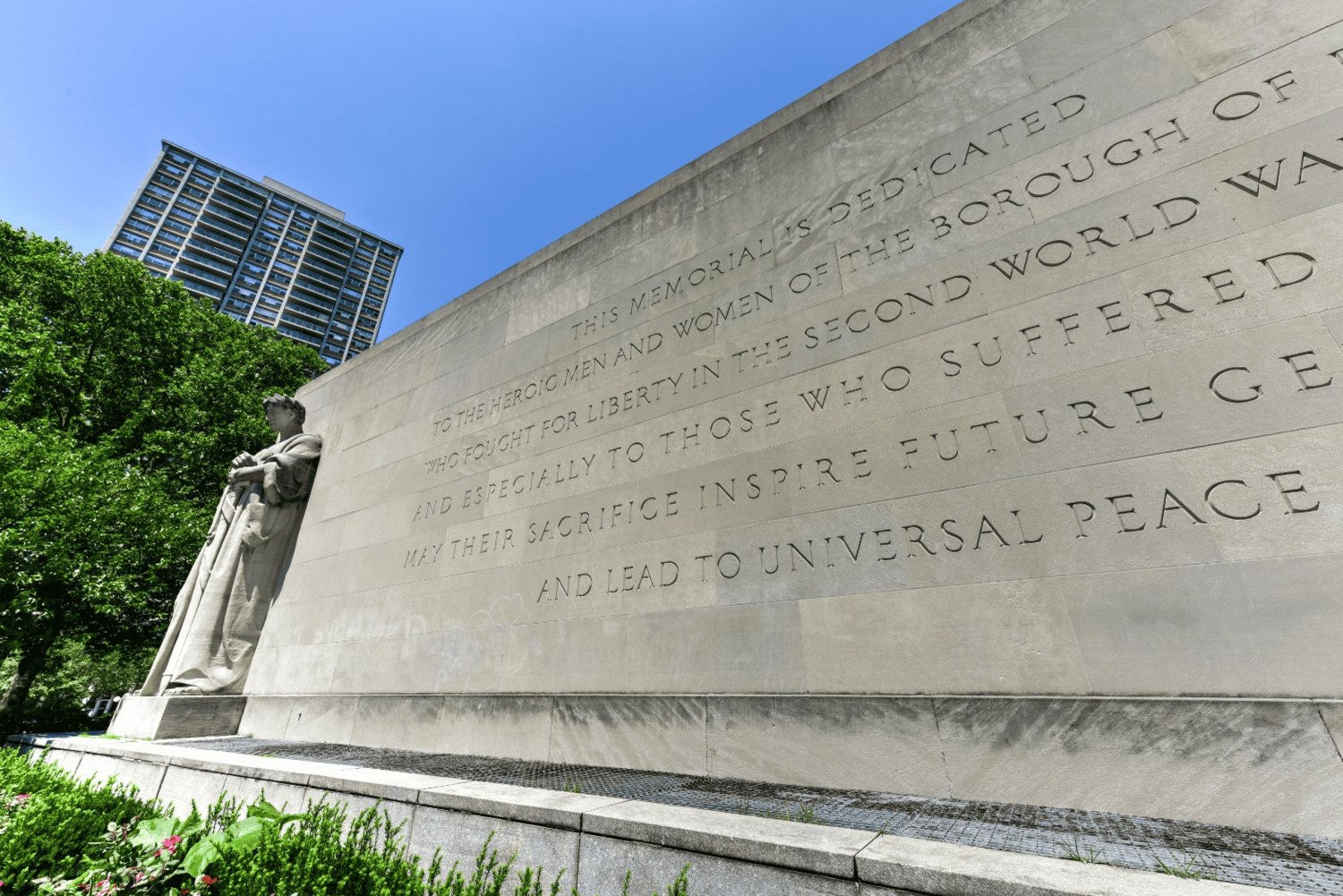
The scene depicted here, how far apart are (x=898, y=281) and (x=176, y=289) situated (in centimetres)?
3191

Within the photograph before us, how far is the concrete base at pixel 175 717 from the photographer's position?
31.0 feet

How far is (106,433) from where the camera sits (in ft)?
66.7

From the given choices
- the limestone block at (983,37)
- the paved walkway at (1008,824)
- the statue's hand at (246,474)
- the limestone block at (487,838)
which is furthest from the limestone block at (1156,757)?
the statue's hand at (246,474)

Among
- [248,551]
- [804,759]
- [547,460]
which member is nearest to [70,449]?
[248,551]

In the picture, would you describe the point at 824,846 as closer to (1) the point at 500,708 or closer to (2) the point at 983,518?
(2) the point at 983,518

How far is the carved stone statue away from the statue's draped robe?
1 centimetres

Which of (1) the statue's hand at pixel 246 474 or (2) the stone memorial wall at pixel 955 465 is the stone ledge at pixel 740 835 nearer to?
(2) the stone memorial wall at pixel 955 465

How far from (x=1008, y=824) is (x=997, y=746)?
37.5 inches

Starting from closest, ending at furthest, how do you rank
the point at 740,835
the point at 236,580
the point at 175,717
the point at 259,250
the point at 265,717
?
the point at 740,835 → the point at 175,717 → the point at 265,717 → the point at 236,580 → the point at 259,250

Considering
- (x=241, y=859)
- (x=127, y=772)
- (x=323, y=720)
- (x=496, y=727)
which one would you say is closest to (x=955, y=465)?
(x=496, y=727)

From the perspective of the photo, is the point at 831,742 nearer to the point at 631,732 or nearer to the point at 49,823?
the point at 631,732

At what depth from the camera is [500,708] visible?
738 centimetres

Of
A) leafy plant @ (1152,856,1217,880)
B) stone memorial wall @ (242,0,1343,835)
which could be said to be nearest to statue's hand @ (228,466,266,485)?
stone memorial wall @ (242,0,1343,835)

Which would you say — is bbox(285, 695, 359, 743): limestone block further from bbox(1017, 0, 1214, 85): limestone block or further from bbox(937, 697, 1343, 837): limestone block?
bbox(1017, 0, 1214, 85): limestone block
